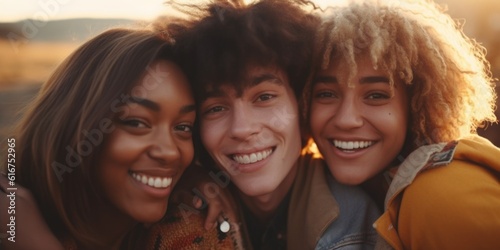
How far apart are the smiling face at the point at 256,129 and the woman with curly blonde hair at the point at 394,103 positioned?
0.19 metres

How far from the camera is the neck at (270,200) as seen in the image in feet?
10.2

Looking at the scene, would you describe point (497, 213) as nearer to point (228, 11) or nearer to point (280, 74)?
point (280, 74)

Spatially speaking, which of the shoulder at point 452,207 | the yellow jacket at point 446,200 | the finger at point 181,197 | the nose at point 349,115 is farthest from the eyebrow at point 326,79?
the finger at point 181,197

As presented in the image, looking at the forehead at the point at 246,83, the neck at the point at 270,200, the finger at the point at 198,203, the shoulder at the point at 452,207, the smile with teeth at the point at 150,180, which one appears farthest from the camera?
the neck at the point at 270,200

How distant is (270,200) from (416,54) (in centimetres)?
122

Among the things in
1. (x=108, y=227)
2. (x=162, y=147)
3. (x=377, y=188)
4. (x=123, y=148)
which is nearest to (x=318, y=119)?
(x=377, y=188)

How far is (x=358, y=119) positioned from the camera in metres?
2.74

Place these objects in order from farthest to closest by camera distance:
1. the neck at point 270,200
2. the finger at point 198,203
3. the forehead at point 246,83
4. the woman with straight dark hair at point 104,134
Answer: the neck at point 270,200 < the finger at point 198,203 < the forehead at point 246,83 < the woman with straight dark hair at point 104,134

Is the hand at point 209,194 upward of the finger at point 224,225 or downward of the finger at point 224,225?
upward

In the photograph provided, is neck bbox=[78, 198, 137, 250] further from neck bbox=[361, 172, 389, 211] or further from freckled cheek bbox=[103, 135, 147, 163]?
neck bbox=[361, 172, 389, 211]

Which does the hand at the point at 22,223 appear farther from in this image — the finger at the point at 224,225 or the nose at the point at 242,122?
the nose at the point at 242,122

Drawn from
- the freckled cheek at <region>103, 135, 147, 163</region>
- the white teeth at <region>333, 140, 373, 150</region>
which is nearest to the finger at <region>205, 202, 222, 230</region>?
the freckled cheek at <region>103, 135, 147, 163</region>

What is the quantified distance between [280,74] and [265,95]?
6.0 inches

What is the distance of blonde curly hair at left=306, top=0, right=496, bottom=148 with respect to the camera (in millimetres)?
2656
